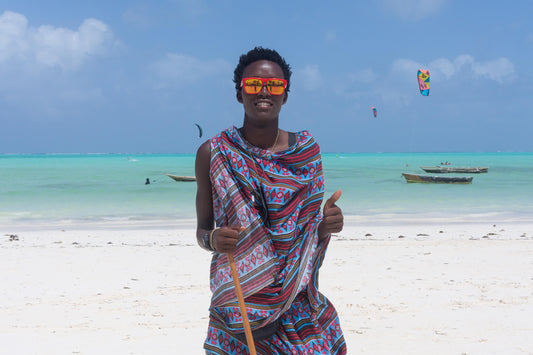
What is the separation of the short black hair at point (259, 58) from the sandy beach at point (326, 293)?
297 cm

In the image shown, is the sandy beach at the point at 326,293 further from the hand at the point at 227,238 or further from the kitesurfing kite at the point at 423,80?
the kitesurfing kite at the point at 423,80

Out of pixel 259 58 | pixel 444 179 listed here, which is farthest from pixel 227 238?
pixel 444 179

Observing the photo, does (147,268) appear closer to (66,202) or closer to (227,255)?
(227,255)

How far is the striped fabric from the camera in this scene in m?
1.77

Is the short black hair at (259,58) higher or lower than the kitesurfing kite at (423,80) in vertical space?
lower

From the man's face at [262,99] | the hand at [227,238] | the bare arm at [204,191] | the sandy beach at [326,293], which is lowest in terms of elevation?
the sandy beach at [326,293]

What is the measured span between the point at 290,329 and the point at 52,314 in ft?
14.7

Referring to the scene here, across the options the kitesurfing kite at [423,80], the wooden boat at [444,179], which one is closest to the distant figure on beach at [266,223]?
the kitesurfing kite at [423,80]

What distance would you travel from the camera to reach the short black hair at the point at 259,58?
1945 mm

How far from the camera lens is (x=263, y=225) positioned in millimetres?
1790

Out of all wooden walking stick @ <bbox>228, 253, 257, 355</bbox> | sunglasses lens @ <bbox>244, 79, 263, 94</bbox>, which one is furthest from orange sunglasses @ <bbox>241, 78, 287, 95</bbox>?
wooden walking stick @ <bbox>228, 253, 257, 355</bbox>

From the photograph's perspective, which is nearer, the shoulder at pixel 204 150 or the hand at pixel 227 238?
the hand at pixel 227 238

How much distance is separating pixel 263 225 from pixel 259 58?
612 mm

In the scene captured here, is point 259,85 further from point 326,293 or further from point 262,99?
point 326,293
